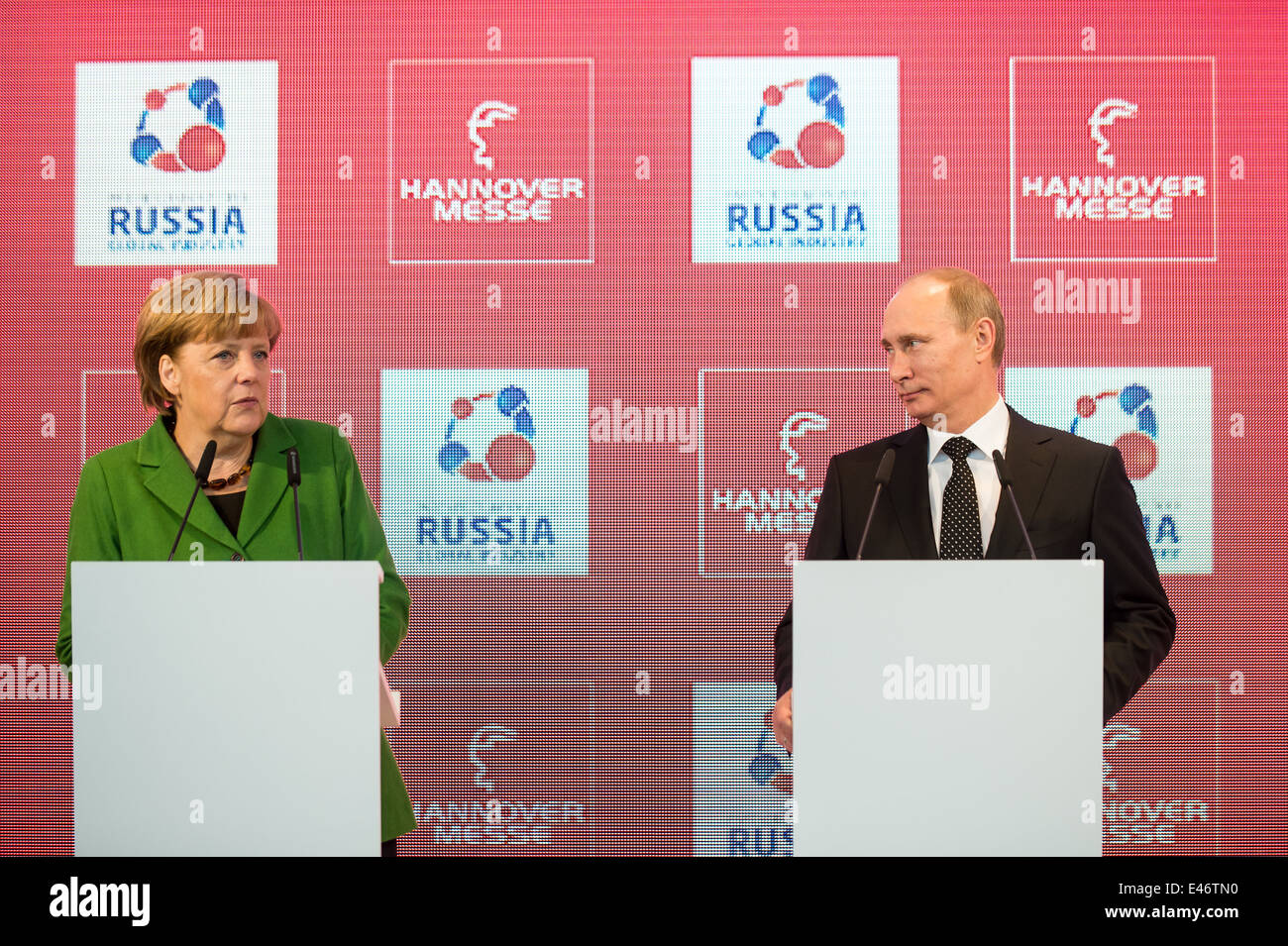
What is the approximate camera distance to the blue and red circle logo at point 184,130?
159 inches

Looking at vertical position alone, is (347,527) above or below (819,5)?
below

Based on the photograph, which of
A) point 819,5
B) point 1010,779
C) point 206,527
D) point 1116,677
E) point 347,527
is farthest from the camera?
point 819,5

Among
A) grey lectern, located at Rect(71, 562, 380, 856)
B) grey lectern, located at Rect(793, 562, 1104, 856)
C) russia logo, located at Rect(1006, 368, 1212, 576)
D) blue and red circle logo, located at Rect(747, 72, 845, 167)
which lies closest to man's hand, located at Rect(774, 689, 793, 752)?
grey lectern, located at Rect(793, 562, 1104, 856)

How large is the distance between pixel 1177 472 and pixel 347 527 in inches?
106

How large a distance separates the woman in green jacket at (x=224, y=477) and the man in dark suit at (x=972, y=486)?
1.06m

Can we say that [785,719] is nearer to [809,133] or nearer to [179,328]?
[179,328]

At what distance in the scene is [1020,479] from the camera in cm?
273

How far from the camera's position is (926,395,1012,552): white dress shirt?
8.98ft

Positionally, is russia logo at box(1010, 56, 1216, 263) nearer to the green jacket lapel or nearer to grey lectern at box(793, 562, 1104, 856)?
grey lectern at box(793, 562, 1104, 856)

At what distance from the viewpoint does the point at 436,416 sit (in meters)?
4.08

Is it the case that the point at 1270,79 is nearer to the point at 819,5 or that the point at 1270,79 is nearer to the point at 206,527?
the point at 819,5

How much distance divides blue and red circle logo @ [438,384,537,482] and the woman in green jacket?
1.05 metres

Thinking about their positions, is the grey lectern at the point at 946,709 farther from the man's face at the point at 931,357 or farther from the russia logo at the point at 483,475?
the russia logo at the point at 483,475
